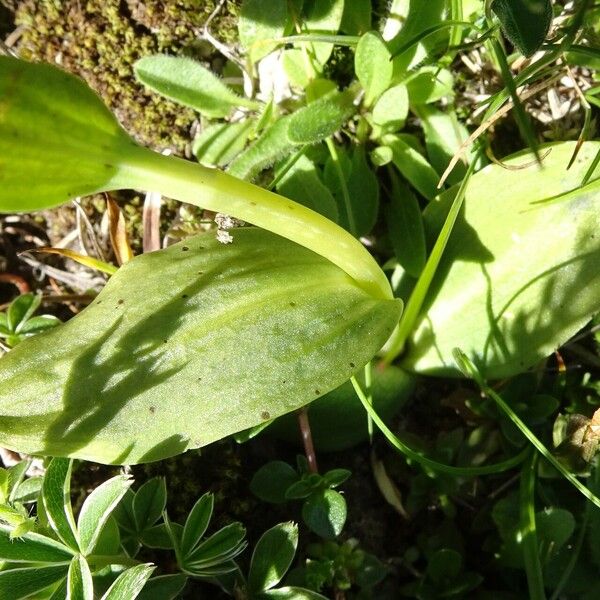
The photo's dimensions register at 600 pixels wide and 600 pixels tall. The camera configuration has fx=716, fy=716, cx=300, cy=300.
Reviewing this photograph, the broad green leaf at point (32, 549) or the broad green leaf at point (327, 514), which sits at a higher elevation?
the broad green leaf at point (32, 549)

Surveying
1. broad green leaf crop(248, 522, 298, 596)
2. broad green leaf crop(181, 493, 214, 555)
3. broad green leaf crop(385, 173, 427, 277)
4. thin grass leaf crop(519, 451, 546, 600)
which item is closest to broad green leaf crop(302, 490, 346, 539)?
broad green leaf crop(248, 522, 298, 596)

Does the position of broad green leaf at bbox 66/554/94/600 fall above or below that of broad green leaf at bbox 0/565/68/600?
above

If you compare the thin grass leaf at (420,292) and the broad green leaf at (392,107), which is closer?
the thin grass leaf at (420,292)

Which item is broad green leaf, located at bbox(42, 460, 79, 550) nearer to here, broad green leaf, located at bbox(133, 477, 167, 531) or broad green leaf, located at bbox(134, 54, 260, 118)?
broad green leaf, located at bbox(133, 477, 167, 531)

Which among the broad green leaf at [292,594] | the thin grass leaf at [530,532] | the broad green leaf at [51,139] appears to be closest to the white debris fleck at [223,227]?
the broad green leaf at [51,139]

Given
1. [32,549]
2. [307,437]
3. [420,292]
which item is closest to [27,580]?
[32,549]

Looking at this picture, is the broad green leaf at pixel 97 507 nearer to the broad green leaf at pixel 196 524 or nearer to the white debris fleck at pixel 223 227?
the broad green leaf at pixel 196 524
